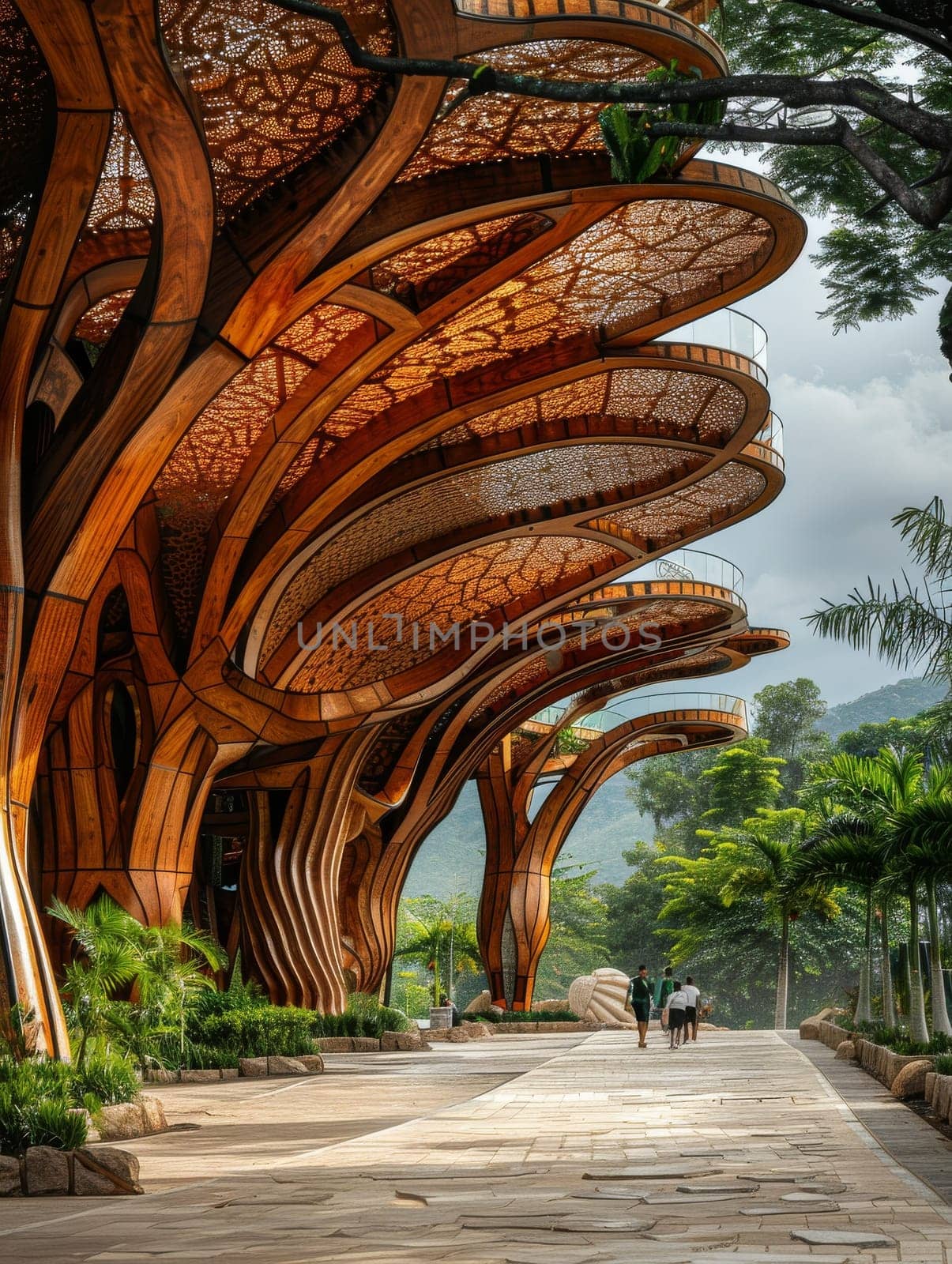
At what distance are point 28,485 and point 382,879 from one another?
18.1 m

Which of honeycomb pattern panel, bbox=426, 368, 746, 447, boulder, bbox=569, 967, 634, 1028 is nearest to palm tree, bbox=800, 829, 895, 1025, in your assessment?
honeycomb pattern panel, bbox=426, 368, 746, 447

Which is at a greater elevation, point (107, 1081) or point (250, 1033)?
point (107, 1081)

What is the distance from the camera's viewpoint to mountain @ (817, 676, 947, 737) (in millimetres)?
115188

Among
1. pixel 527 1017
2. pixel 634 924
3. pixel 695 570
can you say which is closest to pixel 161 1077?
pixel 695 570

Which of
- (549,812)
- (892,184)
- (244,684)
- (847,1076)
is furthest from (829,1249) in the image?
(549,812)

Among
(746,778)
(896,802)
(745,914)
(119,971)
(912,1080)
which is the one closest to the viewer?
(119,971)

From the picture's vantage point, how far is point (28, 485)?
35.2 ft

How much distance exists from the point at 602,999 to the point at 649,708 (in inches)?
300

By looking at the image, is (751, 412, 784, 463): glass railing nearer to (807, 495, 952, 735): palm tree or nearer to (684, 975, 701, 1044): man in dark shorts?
(807, 495, 952, 735): palm tree

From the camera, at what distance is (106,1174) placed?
645cm

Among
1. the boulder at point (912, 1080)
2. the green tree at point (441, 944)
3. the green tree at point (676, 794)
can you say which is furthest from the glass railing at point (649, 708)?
the green tree at point (676, 794)

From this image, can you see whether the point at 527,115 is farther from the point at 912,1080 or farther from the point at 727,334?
the point at 912,1080

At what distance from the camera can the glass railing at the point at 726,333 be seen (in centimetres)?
1531

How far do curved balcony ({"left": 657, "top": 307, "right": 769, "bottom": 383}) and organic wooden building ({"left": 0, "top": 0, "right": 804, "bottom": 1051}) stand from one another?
0.26m
